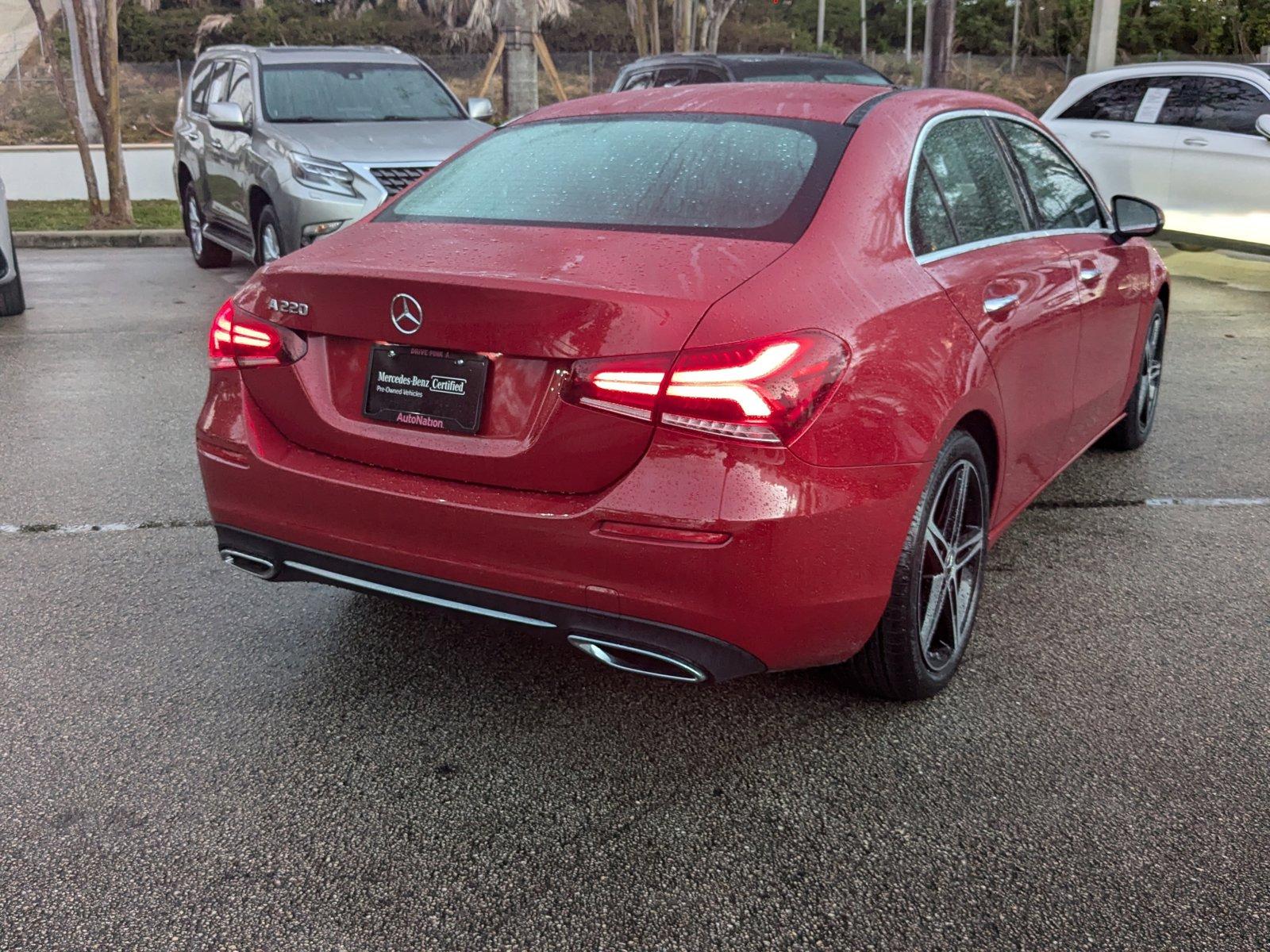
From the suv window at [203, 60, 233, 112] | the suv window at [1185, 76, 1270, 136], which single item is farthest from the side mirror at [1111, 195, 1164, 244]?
the suv window at [203, 60, 233, 112]

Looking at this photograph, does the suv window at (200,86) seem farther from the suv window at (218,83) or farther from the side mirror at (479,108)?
the side mirror at (479,108)

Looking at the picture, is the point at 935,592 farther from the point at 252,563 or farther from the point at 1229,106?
the point at 1229,106

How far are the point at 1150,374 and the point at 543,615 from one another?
4.01 metres

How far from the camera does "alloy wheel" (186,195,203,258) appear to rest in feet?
41.0

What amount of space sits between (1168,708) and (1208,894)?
89cm

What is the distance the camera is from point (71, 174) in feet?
76.1

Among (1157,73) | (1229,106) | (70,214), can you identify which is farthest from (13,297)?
(1229,106)

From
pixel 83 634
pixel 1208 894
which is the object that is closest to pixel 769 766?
pixel 1208 894

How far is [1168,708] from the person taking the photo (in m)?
3.46

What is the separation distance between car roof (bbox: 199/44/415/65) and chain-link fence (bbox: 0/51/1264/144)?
18.5 meters

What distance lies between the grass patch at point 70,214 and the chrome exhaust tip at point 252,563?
13.5m

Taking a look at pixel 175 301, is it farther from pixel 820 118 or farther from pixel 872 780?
pixel 872 780

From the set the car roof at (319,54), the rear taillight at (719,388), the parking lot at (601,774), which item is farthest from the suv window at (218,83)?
the rear taillight at (719,388)

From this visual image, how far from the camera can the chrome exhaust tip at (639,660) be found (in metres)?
2.87
